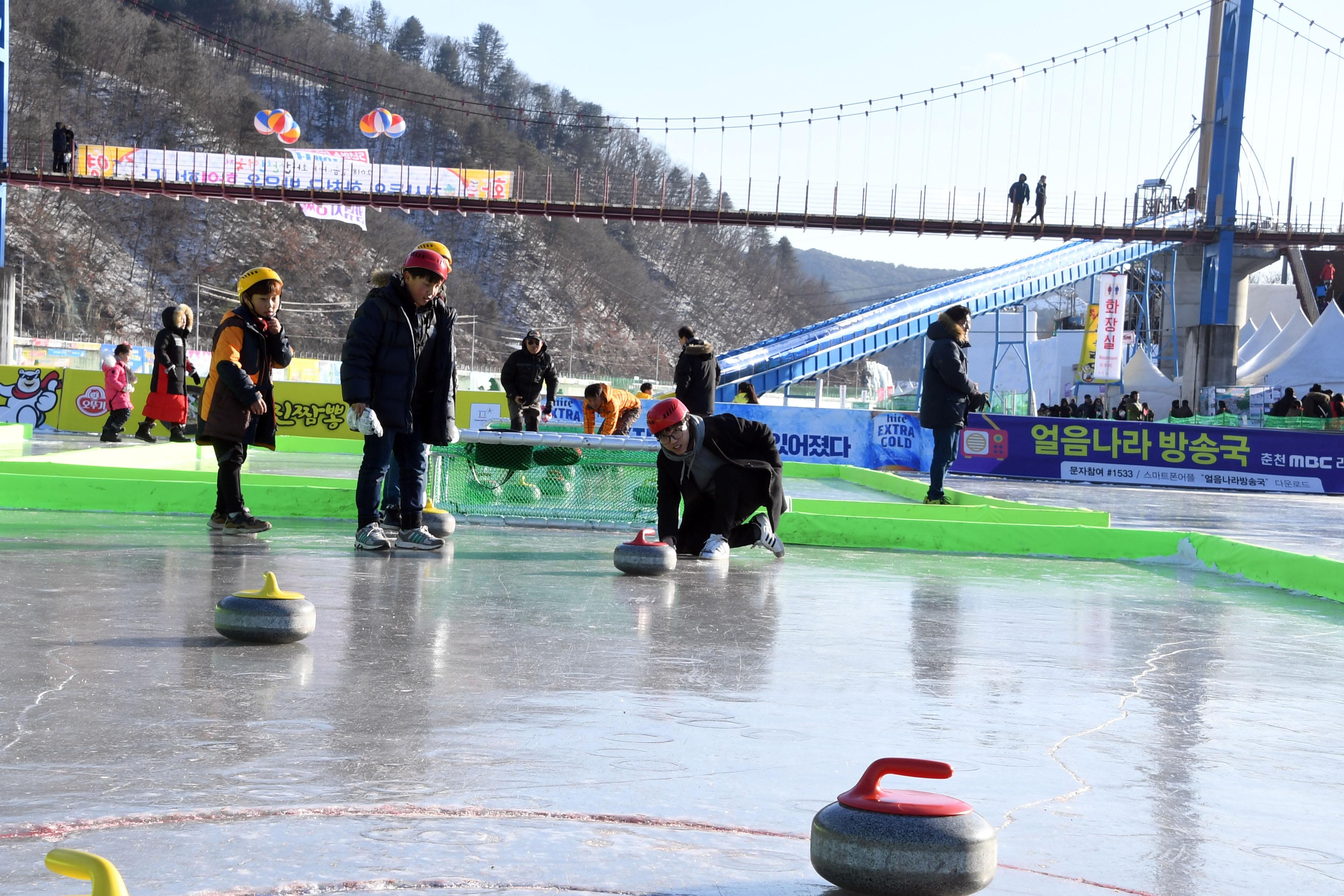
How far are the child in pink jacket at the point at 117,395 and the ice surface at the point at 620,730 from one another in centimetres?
1140

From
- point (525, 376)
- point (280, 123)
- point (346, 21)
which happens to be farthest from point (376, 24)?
point (525, 376)

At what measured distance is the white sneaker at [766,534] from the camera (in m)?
6.79

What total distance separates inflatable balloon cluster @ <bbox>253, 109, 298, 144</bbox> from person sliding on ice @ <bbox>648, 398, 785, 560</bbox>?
164 ft

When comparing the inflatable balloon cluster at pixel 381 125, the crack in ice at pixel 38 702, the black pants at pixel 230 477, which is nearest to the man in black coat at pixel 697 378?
the black pants at pixel 230 477

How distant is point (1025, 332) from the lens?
3650 centimetres

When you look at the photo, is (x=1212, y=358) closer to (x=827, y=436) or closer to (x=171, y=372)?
(x=827, y=436)

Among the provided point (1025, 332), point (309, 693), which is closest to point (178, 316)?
point (309, 693)

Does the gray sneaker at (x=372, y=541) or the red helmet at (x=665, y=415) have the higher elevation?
the red helmet at (x=665, y=415)

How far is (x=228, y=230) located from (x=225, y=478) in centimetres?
7044

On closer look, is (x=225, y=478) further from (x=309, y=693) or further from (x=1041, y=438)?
(x=1041, y=438)

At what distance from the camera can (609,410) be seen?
11.6 m

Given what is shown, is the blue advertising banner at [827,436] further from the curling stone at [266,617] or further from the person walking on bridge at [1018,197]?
the person walking on bridge at [1018,197]

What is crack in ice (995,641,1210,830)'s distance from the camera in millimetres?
2551

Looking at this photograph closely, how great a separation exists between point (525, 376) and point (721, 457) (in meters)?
6.34
